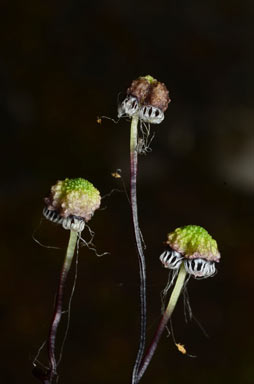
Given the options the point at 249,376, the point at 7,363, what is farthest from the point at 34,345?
the point at 249,376

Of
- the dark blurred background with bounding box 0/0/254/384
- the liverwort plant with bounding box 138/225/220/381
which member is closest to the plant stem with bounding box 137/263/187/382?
the liverwort plant with bounding box 138/225/220/381

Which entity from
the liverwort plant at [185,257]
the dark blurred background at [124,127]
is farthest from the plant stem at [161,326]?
the dark blurred background at [124,127]

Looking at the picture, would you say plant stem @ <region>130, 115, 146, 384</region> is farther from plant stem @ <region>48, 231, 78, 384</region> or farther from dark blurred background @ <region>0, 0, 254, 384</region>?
dark blurred background @ <region>0, 0, 254, 384</region>

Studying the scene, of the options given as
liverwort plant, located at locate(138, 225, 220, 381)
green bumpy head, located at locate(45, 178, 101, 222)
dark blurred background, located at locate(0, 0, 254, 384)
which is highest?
dark blurred background, located at locate(0, 0, 254, 384)

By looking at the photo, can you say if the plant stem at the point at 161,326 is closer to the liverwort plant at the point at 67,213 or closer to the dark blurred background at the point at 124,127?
the liverwort plant at the point at 67,213

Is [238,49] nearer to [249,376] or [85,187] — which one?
[249,376]
